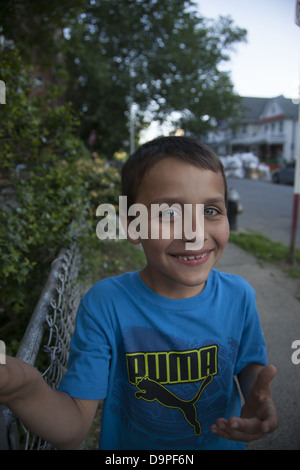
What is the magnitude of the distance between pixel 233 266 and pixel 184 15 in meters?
15.0

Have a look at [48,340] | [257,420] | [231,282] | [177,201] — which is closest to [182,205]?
[177,201]

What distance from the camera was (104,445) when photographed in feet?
4.13

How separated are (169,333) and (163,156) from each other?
0.59 m

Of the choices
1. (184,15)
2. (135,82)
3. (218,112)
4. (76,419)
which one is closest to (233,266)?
(76,419)

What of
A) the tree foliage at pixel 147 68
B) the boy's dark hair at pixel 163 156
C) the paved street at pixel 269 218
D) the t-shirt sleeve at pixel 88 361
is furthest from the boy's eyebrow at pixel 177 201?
the tree foliage at pixel 147 68

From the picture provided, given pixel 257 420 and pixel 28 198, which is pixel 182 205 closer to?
pixel 257 420

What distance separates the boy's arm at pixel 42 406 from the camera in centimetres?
79

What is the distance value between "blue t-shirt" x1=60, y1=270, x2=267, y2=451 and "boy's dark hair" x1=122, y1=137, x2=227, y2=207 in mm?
370

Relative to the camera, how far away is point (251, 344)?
1.24 metres

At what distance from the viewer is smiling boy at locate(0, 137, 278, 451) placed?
3.65ft

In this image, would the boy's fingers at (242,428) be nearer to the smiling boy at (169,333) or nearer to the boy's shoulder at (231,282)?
the smiling boy at (169,333)

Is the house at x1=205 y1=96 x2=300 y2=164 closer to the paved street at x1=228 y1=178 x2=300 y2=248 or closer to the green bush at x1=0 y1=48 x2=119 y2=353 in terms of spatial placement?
the paved street at x1=228 y1=178 x2=300 y2=248

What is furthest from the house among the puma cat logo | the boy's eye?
the puma cat logo

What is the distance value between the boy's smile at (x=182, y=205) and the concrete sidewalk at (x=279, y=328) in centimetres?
91
